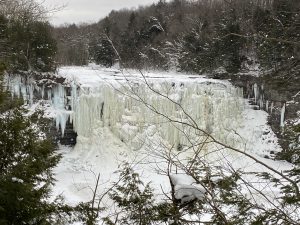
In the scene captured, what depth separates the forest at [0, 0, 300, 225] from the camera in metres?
2.52

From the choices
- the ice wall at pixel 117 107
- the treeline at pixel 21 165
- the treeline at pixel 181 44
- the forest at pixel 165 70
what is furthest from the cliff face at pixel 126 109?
the treeline at pixel 21 165

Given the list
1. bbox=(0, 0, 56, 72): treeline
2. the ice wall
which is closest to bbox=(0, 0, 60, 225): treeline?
the ice wall

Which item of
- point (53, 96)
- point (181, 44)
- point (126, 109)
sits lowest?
point (126, 109)

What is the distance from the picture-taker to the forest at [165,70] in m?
2.52

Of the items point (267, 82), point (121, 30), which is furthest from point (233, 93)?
point (121, 30)

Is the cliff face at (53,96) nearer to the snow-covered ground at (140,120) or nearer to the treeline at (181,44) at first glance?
the snow-covered ground at (140,120)

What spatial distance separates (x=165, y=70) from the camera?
2175 cm

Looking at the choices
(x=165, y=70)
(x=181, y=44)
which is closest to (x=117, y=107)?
(x=165, y=70)

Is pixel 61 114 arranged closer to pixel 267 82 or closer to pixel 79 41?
pixel 267 82

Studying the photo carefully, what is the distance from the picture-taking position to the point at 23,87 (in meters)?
14.1

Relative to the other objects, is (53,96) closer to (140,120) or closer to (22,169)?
(140,120)

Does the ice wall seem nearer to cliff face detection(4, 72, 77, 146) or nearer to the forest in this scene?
cliff face detection(4, 72, 77, 146)

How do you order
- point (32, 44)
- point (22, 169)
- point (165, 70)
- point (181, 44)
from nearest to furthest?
1. point (22, 169)
2. point (32, 44)
3. point (165, 70)
4. point (181, 44)

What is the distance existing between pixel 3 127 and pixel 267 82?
7.79ft
